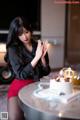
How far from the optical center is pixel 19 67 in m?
2.17

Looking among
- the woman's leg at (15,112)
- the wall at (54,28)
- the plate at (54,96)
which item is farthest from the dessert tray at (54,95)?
the wall at (54,28)

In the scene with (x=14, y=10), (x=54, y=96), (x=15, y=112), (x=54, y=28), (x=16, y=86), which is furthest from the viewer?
(x=54, y=28)

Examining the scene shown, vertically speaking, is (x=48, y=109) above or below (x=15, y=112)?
above

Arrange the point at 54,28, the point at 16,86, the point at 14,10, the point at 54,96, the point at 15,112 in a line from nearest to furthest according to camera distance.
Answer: the point at 54,96 → the point at 15,112 → the point at 16,86 → the point at 14,10 → the point at 54,28

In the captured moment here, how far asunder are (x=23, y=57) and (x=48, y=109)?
2.71ft

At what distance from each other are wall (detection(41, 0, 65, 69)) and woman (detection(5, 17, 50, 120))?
3.50m

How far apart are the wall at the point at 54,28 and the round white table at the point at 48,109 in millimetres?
4204

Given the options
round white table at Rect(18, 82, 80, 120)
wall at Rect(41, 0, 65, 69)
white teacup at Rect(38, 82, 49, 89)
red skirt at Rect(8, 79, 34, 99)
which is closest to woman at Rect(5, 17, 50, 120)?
red skirt at Rect(8, 79, 34, 99)

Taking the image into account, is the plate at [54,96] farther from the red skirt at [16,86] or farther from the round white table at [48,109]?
the red skirt at [16,86]

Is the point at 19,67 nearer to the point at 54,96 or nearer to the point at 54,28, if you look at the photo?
the point at 54,96

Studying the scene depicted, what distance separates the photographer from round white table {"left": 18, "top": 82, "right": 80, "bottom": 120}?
1419mm

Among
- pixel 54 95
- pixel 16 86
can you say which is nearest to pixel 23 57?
pixel 16 86

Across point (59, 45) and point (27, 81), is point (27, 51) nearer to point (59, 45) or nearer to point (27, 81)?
point (27, 81)

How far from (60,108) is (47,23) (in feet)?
14.5
